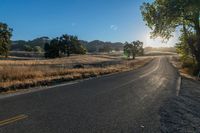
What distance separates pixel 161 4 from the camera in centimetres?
2756

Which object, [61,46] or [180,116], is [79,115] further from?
[61,46]

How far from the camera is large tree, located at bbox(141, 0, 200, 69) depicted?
76.4 ft

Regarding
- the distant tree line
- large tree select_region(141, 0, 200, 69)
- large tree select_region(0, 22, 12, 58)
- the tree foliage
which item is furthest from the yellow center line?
the tree foliage

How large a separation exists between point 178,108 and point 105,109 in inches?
127

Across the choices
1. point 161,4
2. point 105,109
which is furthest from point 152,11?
point 105,109

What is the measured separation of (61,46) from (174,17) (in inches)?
2980

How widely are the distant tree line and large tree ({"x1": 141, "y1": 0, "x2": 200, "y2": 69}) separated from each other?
68.0m

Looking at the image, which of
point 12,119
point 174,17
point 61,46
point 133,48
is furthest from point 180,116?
point 133,48

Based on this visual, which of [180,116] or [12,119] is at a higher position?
[12,119]

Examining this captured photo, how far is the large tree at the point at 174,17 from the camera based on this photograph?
23.3 meters

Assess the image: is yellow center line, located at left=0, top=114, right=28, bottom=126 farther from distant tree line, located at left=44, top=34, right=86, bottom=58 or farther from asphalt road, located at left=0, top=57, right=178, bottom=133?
distant tree line, located at left=44, top=34, right=86, bottom=58

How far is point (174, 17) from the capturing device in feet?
83.1

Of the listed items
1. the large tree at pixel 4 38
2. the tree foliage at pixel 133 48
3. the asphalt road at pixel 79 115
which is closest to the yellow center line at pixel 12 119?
the asphalt road at pixel 79 115

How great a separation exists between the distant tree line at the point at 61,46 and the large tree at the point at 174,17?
68.0m
